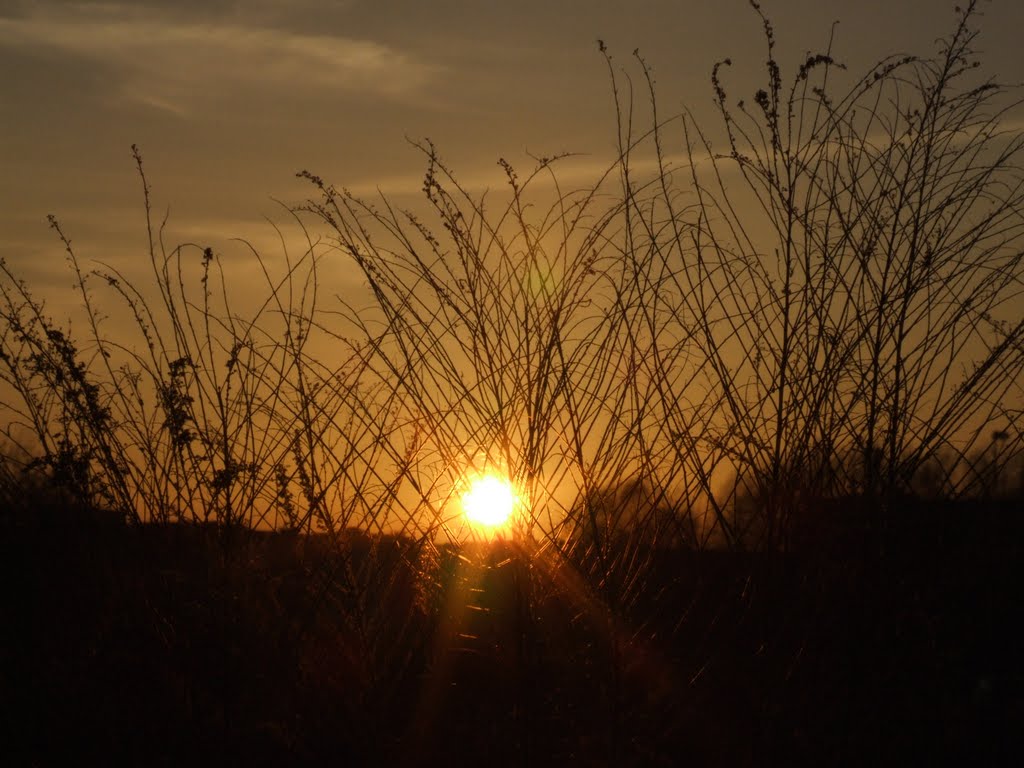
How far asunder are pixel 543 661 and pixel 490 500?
524 millimetres

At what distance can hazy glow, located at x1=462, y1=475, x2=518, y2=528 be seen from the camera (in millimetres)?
2248

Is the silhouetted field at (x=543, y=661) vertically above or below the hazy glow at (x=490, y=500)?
below

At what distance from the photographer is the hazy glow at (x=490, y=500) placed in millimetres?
2248

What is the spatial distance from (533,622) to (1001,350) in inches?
49.6

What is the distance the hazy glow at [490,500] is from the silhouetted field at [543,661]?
113 millimetres

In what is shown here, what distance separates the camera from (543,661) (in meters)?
2.55

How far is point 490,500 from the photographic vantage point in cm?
230

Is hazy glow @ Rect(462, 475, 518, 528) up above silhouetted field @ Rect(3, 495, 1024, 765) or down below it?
above

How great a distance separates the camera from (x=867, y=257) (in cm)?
226

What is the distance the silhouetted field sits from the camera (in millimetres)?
2334

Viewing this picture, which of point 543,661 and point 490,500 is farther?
point 543,661

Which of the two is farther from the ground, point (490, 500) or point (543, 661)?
point (490, 500)

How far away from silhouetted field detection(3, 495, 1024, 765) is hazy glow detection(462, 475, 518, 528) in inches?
4.5

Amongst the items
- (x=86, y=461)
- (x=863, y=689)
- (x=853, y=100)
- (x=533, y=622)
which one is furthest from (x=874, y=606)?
(x=86, y=461)
